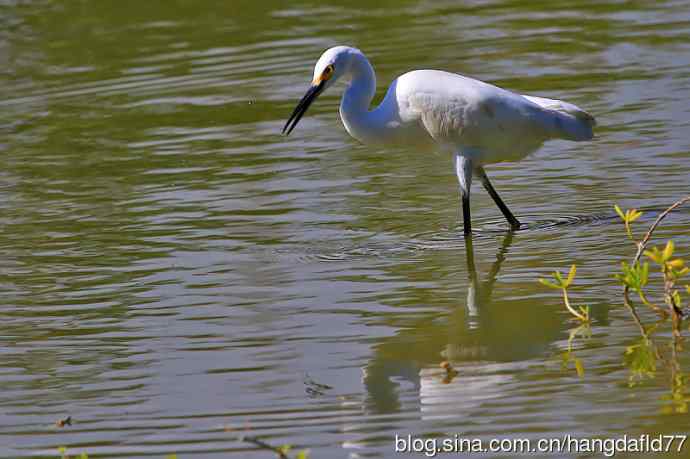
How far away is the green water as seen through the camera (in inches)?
201

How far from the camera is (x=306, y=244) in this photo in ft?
25.9

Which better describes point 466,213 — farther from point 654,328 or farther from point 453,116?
point 654,328

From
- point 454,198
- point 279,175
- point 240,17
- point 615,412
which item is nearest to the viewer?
point 615,412

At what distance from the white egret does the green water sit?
498 millimetres

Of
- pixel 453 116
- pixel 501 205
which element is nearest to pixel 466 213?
pixel 501 205

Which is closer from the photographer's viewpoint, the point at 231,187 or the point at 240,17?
the point at 231,187

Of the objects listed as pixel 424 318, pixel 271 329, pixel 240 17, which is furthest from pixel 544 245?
pixel 240 17

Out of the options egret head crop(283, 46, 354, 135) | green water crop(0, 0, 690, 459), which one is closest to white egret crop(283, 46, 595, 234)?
egret head crop(283, 46, 354, 135)

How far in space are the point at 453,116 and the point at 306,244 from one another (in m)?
1.12

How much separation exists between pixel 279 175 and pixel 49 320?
127 inches

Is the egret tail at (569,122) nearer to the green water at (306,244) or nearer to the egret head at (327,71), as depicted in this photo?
the green water at (306,244)

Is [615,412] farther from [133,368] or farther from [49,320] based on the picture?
[49,320]

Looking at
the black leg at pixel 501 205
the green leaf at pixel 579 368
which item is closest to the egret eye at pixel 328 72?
the black leg at pixel 501 205

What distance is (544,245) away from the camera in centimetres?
753
